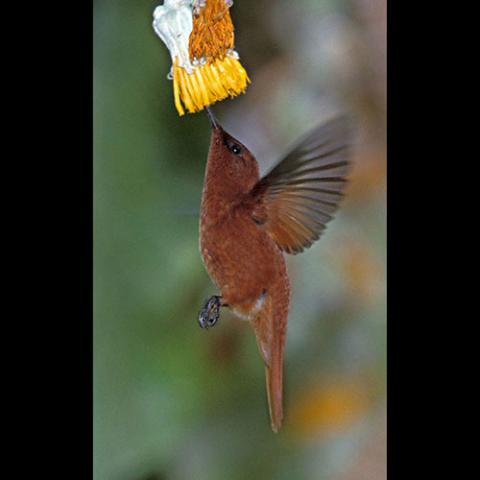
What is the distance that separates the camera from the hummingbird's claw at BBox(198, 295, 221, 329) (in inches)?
54.9

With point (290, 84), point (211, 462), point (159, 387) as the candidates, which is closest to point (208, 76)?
point (290, 84)

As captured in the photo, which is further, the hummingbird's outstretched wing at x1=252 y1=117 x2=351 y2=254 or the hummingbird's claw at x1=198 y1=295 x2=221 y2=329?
the hummingbird's claw at x1=198 y1=295 x2=221 y2=329

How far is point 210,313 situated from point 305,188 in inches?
10.4

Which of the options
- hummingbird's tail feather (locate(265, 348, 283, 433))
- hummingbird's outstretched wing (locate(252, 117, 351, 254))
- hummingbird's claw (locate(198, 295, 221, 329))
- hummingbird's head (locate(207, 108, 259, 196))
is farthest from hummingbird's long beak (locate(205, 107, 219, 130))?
hummingbird's tail feather (locate(265, 348, 283, 433))

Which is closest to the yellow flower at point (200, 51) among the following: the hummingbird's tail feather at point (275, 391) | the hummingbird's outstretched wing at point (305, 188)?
the hummingbird's outstretched wing at point (305, 188)

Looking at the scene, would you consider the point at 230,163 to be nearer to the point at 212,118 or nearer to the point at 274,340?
the point at 212,118

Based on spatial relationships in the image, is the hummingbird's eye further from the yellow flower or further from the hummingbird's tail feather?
the hummingbird's tail feather

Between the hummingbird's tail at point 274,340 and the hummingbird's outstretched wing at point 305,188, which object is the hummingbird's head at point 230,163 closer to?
the hummingbird's outstretched wing at point 305,188

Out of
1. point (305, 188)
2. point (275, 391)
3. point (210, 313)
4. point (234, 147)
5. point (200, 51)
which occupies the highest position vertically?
point (200, 51)

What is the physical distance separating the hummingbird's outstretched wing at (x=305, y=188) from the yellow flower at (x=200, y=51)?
158 millimetres

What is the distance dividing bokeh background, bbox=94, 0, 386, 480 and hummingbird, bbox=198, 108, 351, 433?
0.02 meters

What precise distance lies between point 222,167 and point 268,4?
26 centimetres

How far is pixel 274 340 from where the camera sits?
137 centimetres

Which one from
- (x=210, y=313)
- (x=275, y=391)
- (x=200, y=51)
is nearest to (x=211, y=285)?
(x=210, y=313)
